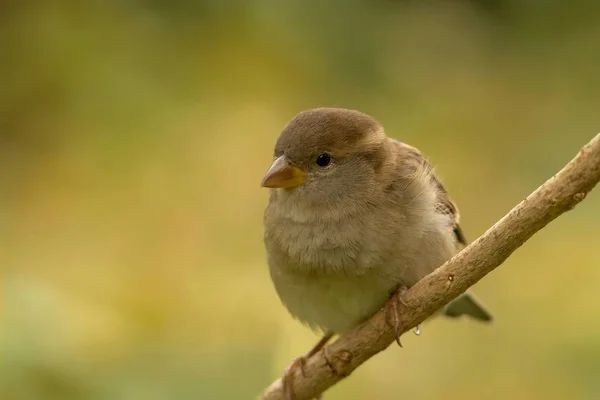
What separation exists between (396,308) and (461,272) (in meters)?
0.27

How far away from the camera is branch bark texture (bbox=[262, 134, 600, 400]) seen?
1.56 meters

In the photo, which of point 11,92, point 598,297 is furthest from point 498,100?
point 11,92

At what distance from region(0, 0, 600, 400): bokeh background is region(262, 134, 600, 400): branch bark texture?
0.40 m

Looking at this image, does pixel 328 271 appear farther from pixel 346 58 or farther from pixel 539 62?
pixel 539 62

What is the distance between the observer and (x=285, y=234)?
221 centimetres

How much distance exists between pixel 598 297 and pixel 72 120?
274 cm

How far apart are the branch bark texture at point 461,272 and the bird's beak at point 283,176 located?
39 centimetres

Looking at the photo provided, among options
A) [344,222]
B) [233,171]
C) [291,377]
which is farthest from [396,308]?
[233,171]

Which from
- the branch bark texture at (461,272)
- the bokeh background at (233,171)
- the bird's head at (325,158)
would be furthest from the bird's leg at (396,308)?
the bokeh background at (233,171)

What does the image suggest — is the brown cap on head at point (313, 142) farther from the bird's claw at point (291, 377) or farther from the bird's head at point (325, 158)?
the bird's claw at point (291, 377)

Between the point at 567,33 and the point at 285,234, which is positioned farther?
the point at 567,33

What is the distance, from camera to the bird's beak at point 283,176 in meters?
2.18

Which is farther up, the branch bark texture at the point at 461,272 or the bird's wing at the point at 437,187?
the bird's wing at the point at 437,187

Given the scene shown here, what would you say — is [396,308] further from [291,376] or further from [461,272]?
[291,376]
